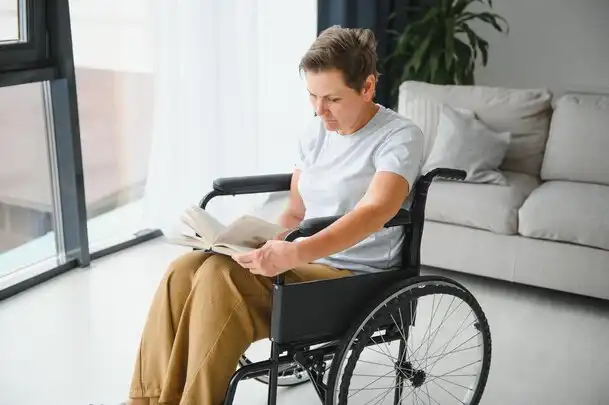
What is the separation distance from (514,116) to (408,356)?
167 centimetres

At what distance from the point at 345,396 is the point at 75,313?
1346 mm

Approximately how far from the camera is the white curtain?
10.2 feet

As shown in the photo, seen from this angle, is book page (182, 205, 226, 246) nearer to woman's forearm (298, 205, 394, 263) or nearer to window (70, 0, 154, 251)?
woman's forearm (298, 205, 394, 263)

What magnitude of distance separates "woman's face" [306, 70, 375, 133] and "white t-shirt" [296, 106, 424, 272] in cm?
4

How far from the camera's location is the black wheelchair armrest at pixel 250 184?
189cm

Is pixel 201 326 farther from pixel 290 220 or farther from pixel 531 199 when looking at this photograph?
pixel 531 199

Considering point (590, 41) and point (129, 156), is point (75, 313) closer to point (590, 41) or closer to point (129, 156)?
point (129, 156)

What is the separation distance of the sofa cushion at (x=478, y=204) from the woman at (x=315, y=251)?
1.18m

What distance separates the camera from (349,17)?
4.02m

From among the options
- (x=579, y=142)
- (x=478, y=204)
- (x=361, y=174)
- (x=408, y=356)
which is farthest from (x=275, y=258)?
(x=579, y=142)

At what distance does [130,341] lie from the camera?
245cm

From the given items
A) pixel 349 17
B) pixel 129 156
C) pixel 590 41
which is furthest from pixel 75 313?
pixel 590 41

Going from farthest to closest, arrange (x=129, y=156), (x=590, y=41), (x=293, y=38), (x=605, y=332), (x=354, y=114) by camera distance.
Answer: (x=590, y=41), (x=293, y=38), (x=129, y=156), (x=605, y=332), (x=354, y=114)

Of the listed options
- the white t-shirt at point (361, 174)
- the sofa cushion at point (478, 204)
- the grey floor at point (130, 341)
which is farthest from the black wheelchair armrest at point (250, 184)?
the sofa cushion at point (478, 204)
